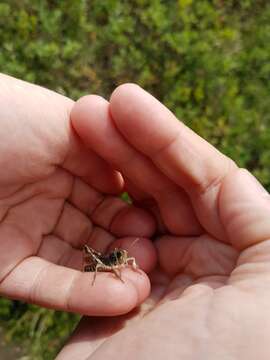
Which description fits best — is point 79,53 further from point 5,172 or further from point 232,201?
point 232,201

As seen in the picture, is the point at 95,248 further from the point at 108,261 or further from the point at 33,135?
the point at 33,135

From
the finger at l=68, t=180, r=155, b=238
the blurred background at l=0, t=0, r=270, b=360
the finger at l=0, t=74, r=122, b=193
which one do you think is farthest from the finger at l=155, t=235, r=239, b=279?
the blurred background at l=0, t=0, r=270, b=360

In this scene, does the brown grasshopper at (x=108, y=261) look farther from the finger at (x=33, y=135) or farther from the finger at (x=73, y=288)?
the finger at (x=33, y=135)

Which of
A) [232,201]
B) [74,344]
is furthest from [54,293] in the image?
[232,201]

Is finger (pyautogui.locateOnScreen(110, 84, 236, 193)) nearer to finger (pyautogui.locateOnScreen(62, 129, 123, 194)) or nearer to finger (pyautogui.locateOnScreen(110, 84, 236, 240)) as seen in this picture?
finger (pyautogui.locateOnScreen(110, 84, 236, 240))

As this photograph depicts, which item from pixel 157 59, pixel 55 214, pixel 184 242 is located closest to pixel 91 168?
pixel 55 214

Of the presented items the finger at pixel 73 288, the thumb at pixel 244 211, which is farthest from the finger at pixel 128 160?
the finger at pixel 73 288

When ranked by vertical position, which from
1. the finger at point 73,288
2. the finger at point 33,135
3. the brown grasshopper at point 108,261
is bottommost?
the finger at point 73,288
